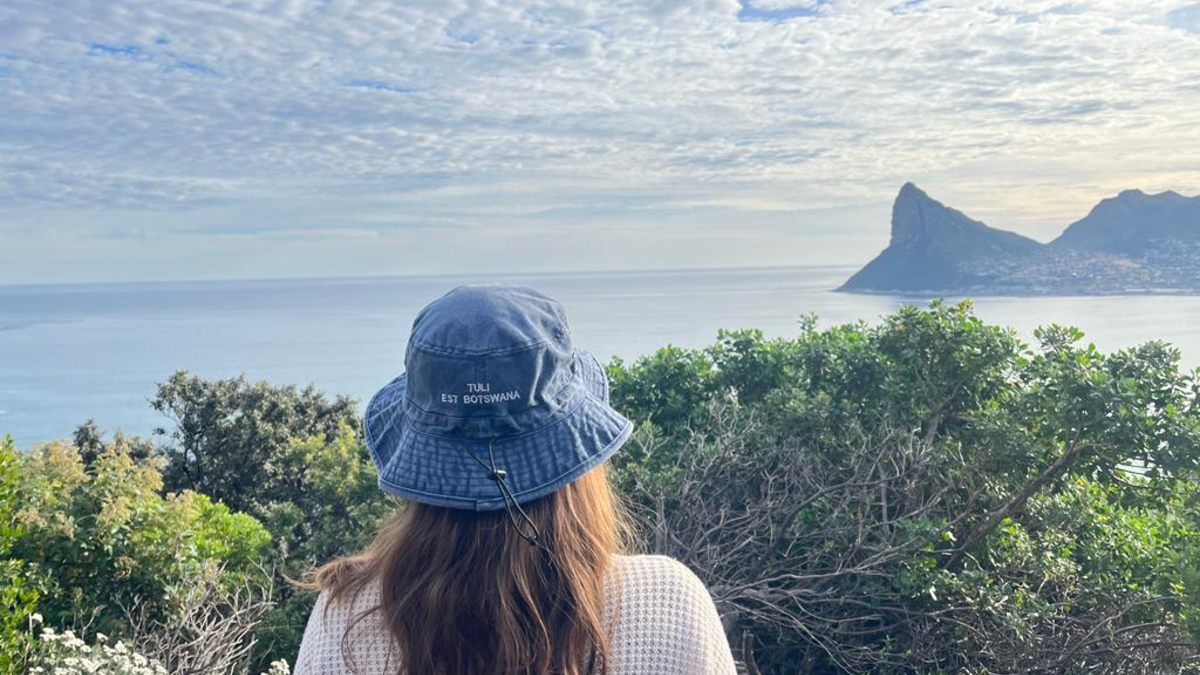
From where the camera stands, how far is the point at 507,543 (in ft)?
3.74

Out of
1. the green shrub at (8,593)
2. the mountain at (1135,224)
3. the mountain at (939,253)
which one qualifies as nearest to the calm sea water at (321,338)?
the mountain at (939,253)

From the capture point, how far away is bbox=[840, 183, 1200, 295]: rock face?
17906 mm

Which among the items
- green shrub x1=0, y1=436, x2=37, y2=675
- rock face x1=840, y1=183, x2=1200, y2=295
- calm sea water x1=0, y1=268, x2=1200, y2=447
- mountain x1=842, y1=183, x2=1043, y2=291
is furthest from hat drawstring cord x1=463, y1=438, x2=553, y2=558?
mountain x1=842, y1=183, x2=1043, y2=291

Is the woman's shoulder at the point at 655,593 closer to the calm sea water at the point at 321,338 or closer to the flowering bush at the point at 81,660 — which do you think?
the calm sea water at the point at 321,338

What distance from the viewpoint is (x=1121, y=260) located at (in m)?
19.0

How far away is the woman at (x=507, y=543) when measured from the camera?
1134 millimetres

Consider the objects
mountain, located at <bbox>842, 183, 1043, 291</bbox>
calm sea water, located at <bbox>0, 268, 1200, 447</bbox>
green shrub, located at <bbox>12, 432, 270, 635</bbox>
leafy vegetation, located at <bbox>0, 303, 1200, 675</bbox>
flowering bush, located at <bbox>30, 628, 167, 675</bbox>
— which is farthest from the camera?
mountain, located at <bbox>842, 183, 1043, 291</bbox>

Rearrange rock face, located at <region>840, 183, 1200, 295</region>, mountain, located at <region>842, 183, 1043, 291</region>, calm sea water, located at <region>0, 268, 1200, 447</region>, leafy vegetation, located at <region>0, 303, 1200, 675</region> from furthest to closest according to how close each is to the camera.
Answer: mountain, located at <region>842, 183, 1043, 291</region>
rock face, located at <region>840, 183, 1200, 295</region>
calm sea water, located at <region>0, 268, 1200, 447</region>
leafy vegetation, located at <region>0, 303, 1200, 675</region>

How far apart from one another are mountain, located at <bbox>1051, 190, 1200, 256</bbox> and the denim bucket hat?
20720 mm

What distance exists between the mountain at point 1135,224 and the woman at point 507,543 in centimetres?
2068

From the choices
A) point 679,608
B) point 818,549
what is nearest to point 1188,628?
point 818,549

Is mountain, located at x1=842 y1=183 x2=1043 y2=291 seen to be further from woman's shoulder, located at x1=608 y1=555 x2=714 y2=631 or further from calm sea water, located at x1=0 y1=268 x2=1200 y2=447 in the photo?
woman's shoulder, located at x1=608 y1=555 x2=714 y2=631

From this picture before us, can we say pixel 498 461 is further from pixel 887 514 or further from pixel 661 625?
pixel 887 514

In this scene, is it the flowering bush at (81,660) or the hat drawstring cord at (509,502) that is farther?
the flowering bush at (81,660)
